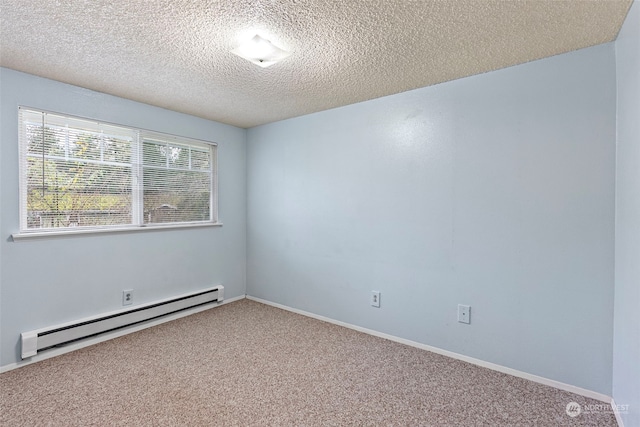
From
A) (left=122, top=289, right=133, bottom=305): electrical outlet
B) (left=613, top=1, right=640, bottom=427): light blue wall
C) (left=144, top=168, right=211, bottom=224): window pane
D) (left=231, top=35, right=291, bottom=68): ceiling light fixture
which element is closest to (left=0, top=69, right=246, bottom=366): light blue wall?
(left=122, top=289, right=133, bottom=305): electrical outlet

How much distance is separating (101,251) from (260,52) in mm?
2267

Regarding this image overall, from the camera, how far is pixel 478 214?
2363 mm

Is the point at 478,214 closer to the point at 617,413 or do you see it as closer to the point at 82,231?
the point at 617,413

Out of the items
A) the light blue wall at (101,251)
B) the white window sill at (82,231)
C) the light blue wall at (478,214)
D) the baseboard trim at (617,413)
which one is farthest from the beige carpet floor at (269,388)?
the white window sill at (82,231)

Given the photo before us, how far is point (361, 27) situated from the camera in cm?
174

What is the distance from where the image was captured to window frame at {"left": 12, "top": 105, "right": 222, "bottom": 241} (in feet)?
7.76

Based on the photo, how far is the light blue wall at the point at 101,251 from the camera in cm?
230

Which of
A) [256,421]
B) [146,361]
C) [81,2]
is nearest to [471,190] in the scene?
[256,421]

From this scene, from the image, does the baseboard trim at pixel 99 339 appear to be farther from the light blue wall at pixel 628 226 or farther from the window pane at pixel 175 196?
the light blue wall at pixel 628 226

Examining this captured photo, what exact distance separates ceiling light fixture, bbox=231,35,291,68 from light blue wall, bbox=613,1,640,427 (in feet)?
6.01

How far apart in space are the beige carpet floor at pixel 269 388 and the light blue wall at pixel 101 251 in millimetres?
433

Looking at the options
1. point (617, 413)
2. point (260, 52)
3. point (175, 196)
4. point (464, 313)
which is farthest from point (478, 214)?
point (175, 196)

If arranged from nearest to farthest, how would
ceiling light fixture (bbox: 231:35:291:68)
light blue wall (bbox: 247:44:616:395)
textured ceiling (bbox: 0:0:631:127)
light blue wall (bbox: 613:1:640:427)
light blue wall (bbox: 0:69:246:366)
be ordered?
light blue wall (bbox: 613:1:640:427), textured ceiling (bbox: 0:0:631:127), ceiling light fixture (bbox: 231:35:291:68), light blue wall (bbox: 247:44:616:395), light blue wall (bbox: 0:69:246:366)

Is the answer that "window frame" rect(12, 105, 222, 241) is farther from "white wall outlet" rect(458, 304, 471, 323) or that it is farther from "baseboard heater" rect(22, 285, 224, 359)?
"white wall outlet" rect(458, 304, 471, 323)
